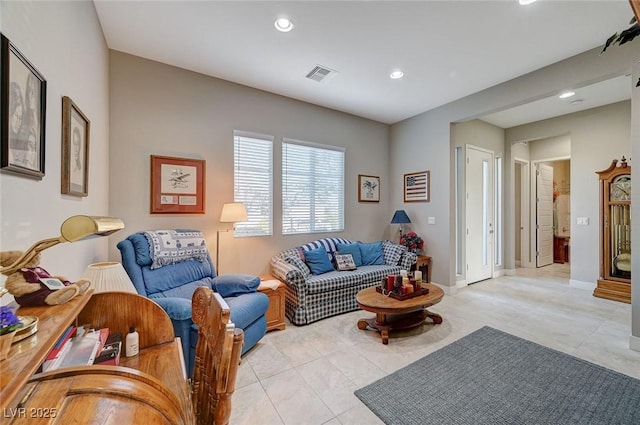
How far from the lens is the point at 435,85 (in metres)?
3.51

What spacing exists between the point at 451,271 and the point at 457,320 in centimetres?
111

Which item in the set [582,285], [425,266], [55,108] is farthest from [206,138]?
[582,285]

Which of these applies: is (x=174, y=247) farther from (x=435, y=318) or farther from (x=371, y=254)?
(x=435, y=318)

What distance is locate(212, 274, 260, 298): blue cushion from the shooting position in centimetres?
263

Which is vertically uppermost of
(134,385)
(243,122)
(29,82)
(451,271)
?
(243,122)

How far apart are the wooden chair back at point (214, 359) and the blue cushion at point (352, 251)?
2936mm

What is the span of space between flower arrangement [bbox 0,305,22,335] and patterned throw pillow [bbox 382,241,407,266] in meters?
3.96

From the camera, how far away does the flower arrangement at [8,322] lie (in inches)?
18.8

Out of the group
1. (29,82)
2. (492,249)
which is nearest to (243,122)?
(29,82)

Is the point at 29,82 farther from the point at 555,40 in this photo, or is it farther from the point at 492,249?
the point at 492,249

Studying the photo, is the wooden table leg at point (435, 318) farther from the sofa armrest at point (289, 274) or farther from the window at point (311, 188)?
the window at point (311, 188)

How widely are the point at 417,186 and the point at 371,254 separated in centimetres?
146

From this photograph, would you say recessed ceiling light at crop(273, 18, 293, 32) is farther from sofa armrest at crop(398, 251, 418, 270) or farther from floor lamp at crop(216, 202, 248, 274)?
sofa armrest at crop(398, 251, 418, 270)

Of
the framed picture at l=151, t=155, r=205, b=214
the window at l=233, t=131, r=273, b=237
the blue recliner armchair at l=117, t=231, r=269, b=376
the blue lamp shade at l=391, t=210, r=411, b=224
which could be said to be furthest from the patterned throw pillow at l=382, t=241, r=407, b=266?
the framed picture at l=151, t=155, r=205, b=214
